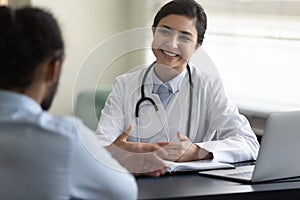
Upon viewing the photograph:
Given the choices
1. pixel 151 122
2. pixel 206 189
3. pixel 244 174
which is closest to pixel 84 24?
pixel 151 122

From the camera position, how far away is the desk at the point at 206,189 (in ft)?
5.63

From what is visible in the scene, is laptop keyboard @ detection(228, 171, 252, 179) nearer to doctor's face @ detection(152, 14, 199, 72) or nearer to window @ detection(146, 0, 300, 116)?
doctor's face @ detection(152, 14, 199, 72)

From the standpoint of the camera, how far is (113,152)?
2039mm

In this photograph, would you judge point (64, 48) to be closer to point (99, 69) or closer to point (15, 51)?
point (15, 51)

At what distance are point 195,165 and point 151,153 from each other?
0.15m

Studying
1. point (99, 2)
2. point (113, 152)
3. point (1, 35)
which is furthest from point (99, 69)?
point (99, 2)

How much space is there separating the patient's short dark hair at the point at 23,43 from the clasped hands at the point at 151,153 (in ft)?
2.25

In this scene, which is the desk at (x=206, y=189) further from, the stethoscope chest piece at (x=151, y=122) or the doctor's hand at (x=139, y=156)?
the stethoscope chest piece at (x=151, y=122)

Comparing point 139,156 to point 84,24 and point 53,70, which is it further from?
point 84,24

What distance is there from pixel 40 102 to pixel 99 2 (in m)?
2.84

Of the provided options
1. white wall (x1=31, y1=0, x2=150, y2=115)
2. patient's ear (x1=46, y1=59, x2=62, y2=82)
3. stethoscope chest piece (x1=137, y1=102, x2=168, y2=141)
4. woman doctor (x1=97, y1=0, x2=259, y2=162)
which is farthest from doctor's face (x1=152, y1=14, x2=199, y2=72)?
white wall (x1=31, y1=0, x2=150, y2=115)

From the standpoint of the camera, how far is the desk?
171cm

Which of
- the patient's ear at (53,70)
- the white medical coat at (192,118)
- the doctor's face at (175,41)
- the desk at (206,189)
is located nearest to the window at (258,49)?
the white medical coat at (192,118)

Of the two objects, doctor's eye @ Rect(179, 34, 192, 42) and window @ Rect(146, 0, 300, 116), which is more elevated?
doctor's eye @ Rect(179, 34, 192, 42)
